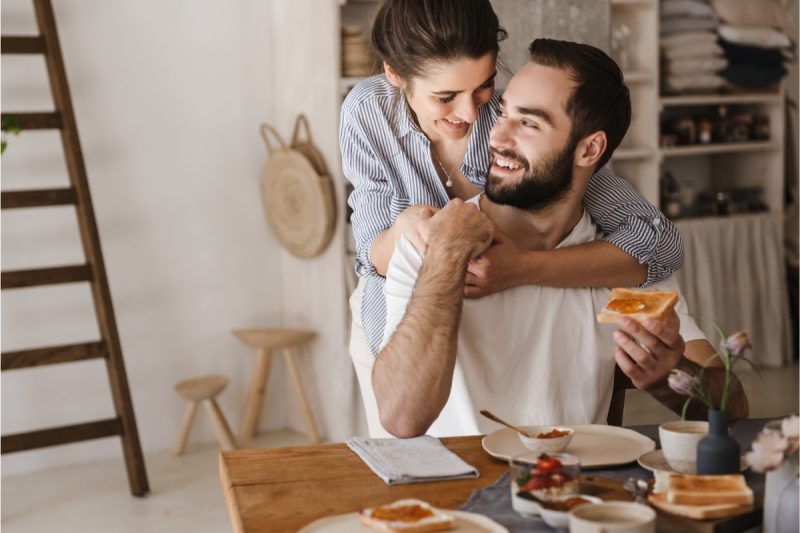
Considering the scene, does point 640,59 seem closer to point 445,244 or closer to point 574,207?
point 574,207

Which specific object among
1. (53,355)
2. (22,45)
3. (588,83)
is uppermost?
(22,45)

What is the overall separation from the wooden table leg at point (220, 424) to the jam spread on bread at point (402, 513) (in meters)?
3.10

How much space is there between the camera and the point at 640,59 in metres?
5.29

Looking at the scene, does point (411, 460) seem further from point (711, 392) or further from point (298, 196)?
point (298, 196)

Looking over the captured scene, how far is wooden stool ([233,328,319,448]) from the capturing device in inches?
178

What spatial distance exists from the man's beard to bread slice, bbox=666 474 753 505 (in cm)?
88

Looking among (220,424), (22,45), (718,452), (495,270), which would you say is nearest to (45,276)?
(22,45)

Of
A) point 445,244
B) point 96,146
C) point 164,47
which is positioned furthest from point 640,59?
point 445,244

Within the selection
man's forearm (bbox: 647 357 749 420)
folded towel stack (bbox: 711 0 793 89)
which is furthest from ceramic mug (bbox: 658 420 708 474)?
Result: folded towel stack (bbox: 711 0 793 89)

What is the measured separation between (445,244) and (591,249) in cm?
36

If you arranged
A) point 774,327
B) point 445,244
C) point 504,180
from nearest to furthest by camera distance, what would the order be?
point 445,244 → point 504,180 → point 774,327

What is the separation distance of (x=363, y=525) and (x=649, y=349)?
71 centimetres

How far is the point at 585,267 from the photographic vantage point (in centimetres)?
222

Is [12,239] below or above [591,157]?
below
